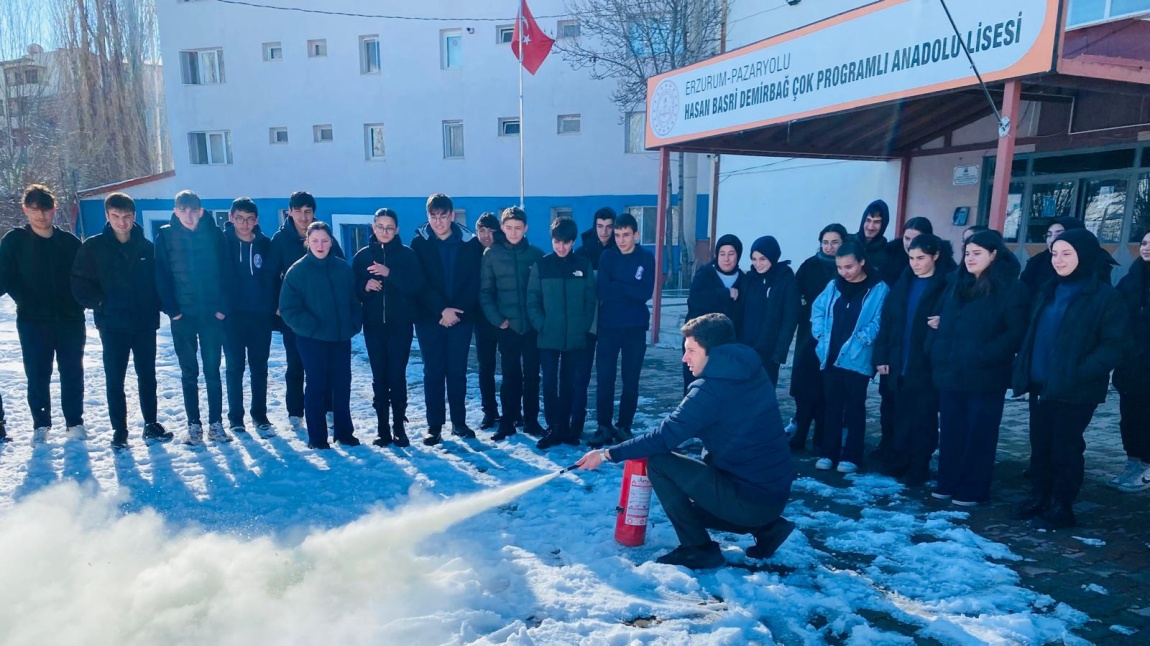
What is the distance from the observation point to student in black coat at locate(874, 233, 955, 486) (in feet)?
14.8

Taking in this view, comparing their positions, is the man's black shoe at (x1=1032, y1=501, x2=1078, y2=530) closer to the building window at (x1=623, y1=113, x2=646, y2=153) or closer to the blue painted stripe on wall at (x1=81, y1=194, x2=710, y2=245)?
the blue painted stripe on wall at (x1=81, y1=194, x2=710, y2=245)

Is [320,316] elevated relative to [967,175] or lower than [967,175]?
lower

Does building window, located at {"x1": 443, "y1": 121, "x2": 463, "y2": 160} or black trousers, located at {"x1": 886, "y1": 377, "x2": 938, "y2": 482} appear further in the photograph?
building window, located at {"x1": 443, "y1": 121, "x2": 463, "y2": 160}

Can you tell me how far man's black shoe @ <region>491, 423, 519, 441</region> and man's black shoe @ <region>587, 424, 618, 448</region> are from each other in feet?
2.41

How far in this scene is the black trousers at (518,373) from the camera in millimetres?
5707

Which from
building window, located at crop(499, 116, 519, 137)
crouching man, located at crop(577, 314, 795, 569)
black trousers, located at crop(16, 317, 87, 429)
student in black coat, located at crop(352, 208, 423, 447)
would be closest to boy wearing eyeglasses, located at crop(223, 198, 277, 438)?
student in black coat, located at crop(352, 208, 423, 447)

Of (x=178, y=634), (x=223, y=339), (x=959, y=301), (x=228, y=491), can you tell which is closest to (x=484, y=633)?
(x=178, y=634)

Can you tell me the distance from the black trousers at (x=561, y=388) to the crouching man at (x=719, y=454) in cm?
208

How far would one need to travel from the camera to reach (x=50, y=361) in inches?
213

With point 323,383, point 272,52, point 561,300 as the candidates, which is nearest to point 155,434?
point 323,383

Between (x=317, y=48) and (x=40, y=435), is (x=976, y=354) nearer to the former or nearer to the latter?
(x=40, y=435)

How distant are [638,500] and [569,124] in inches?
710

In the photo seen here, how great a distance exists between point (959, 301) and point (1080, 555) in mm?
1567

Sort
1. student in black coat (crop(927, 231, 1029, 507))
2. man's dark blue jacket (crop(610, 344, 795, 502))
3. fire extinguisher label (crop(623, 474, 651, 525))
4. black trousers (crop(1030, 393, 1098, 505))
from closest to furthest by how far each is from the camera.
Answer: man's dark blue jacket (crop(610, 344, 795, 502)) < fire extinguisher label (crop(623, 474, 651, 525)) < black trousers (crop(1030, 393, 1098, 505)) < student in black coat (crop(927, 231, 1029, 507))
